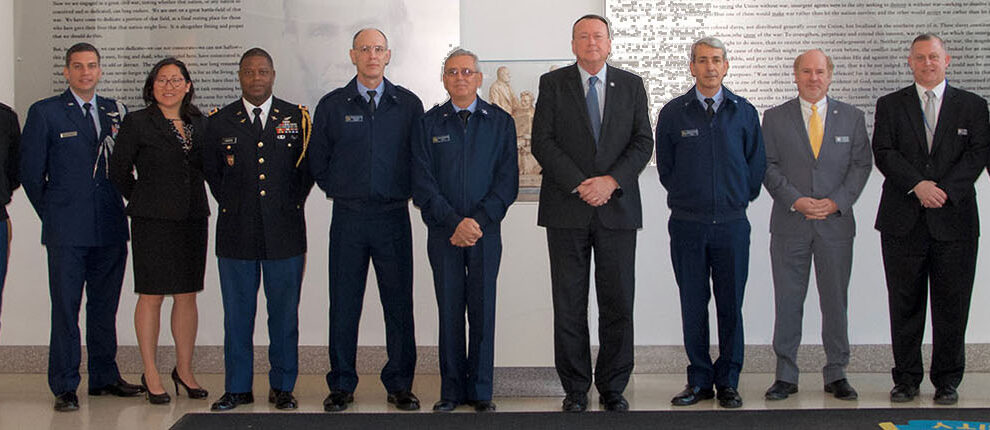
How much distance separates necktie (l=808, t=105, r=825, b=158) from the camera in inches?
181

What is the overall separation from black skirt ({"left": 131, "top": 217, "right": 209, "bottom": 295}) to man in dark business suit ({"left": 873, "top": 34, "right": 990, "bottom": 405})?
11.0 ft

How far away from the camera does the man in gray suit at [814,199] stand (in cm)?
456

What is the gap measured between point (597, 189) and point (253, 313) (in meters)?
1.74

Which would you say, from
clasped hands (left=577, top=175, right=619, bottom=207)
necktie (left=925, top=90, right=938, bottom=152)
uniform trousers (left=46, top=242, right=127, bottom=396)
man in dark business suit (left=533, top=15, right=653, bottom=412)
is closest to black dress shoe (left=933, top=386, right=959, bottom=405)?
necktie (left=925, top=90, right=938, bottom=152)

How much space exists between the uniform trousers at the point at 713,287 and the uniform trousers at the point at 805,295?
1.15 ft

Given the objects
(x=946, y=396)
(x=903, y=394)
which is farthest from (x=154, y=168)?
(x=946, y=396)

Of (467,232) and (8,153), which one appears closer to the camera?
(467,232)

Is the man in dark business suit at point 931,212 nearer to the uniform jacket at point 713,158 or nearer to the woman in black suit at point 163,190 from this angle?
the uniform jacket at point 713,158

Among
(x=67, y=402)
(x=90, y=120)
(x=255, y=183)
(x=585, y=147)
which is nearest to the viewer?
(x=585, y=147)

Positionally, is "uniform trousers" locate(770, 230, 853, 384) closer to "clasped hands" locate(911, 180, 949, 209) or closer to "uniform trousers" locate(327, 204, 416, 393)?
"clasped hands" locate(911, 180, 949, 209)

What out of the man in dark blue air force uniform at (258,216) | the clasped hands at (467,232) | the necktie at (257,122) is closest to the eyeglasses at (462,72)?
the clasped hands at (467,232)

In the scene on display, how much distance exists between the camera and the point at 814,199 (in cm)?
452

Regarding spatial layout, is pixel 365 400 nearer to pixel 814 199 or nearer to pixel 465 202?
pixel 465 202

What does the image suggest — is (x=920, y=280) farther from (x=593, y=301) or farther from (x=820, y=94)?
(x=593, y=301)
